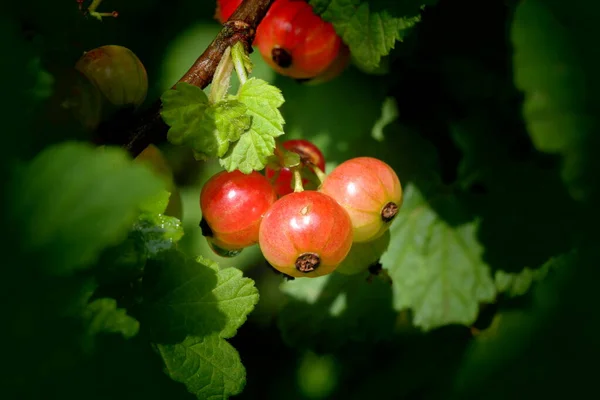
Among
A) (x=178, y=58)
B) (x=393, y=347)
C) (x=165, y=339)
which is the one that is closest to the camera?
(x=165, y=339)

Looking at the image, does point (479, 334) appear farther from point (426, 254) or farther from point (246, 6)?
point (246, 6)

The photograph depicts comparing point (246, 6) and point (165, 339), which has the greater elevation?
point (246, 6)

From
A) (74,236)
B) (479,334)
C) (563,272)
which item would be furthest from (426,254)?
(74,236)

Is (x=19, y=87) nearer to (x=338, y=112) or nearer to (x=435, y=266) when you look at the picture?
(x=338, y=112)

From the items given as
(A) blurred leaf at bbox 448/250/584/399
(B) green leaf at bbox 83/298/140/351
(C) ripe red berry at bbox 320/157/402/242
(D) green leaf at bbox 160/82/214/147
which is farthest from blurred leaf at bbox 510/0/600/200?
(B) green leaf at bbox 83/298/140/351

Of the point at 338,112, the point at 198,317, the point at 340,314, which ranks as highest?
the point at 198,317

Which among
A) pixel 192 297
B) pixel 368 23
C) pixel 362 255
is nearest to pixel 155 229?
pixel 192 297
